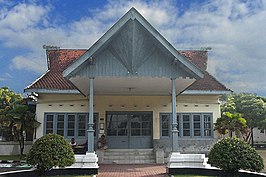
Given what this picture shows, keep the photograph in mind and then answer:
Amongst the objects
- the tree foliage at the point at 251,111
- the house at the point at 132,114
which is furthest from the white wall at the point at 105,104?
the tree foliage at the point at 251,111

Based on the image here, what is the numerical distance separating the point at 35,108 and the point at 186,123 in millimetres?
8469

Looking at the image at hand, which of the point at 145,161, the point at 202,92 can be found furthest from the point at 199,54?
the point at 145,161

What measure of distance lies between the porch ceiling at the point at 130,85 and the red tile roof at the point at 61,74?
1785mm

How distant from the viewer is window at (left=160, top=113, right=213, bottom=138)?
56.7 feet

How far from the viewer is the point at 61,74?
61.1 ft

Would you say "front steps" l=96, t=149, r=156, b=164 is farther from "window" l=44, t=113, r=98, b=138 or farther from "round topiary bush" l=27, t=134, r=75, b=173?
"round topiary bush" l=27, t=134, r=75, b=173

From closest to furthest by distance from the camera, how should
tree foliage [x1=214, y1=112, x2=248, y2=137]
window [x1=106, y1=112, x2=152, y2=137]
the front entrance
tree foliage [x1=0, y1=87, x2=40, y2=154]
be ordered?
tree foliage [x1=0, y1=87, x2=40, y2=154] < tree foliage [x1=214, y1=112, x2=248, y2=137] < the front entrance < window [x1=106, y1=112, x2=152, y2=137]

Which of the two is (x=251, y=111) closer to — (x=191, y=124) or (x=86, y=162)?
(x=191, y=124)

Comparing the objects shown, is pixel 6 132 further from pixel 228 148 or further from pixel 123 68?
pixel 228 148

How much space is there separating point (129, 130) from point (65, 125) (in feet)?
11.4

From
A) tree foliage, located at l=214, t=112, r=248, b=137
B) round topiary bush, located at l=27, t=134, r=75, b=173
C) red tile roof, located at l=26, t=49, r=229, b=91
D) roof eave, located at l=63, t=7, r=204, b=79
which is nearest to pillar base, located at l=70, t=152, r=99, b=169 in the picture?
round topiary bush, located at l=27, t=134, r=75, b=173

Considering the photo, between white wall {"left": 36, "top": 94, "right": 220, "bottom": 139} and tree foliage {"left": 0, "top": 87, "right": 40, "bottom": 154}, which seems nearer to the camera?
tree foliage {"left": 0, "top": 87, "right": 40, "bottom": 154}

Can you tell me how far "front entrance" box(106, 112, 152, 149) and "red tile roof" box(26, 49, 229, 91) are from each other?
285 centimetres

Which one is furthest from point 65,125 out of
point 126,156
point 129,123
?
point 126,156
